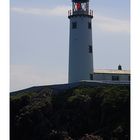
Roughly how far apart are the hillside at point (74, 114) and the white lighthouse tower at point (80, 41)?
3.17 meters

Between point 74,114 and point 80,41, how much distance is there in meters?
4.71

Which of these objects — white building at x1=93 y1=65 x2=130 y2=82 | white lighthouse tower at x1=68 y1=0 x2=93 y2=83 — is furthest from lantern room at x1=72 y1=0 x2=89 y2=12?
white building at x1=93 y1=65 x2=130 y2=82

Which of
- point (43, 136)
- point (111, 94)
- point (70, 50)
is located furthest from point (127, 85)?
point (70, 50)

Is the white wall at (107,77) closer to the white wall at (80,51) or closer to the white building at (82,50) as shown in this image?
the white building at (82,50)

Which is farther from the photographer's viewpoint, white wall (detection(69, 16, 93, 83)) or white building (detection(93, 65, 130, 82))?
white wall (detection(69, 16, 93, 83))

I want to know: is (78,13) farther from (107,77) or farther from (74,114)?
(74,114)

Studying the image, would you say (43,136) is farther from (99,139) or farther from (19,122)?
(99,139)

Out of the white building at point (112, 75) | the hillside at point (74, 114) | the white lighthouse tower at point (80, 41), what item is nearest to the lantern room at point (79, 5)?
the white lighthouse tower at point (80, 41)

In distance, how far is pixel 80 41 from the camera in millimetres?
10492

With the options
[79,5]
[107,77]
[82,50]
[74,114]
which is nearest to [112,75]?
[107,77]

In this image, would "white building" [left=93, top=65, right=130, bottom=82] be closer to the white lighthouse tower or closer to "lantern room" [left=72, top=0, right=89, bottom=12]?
the white lighthouse tower

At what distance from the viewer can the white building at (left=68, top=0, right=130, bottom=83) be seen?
392 inches
